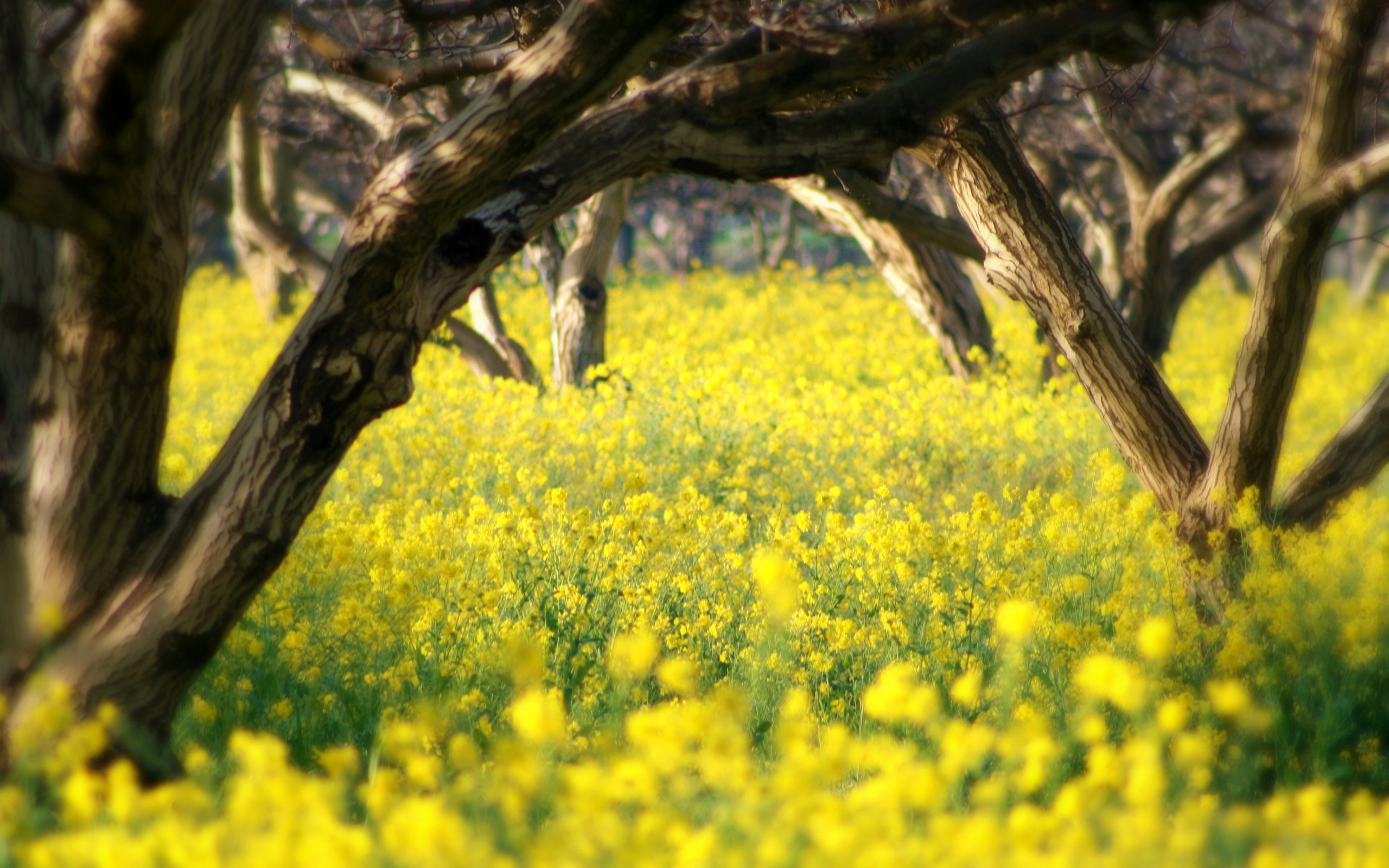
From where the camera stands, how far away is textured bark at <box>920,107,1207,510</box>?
4426 mm

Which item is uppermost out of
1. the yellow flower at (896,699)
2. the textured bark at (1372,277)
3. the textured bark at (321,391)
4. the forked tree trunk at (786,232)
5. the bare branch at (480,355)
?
the forked tree trunk at (786,232)

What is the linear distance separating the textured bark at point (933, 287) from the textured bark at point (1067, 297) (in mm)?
3826

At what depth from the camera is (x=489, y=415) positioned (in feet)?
23.9

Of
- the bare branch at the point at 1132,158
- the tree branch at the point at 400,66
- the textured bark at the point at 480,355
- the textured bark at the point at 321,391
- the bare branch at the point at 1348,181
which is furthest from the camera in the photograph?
the textured bark at the point at 480,355

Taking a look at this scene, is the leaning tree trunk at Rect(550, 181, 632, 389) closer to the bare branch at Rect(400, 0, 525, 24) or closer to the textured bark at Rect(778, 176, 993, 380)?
the textured bark at Rect(778, 176, 993, 380)

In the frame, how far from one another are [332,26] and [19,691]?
6.85 meters

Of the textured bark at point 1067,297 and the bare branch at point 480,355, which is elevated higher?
the bare branch at point 480,355

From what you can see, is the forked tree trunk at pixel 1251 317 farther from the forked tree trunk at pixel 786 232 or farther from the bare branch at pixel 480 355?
the forked tree trunk at pixel 786 232

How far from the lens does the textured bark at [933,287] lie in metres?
8.60

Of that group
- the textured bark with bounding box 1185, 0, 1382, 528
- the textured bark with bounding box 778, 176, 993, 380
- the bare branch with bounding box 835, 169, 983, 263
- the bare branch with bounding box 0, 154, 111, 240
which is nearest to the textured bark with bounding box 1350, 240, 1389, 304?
the textured bark with bounding box 778, 176, 993, 380

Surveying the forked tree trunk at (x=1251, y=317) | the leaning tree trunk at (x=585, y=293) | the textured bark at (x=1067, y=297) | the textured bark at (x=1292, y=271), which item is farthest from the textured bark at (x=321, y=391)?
the leaning tree trunk at (x=585, y=293)

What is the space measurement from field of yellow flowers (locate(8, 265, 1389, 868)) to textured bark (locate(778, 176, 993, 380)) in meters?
0.63

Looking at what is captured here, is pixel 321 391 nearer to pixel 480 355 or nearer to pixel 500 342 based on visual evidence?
pixel 480 355

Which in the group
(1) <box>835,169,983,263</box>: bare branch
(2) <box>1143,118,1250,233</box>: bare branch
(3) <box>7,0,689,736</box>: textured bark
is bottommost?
(3) <box>7,0,689,736</box>: textured bark
